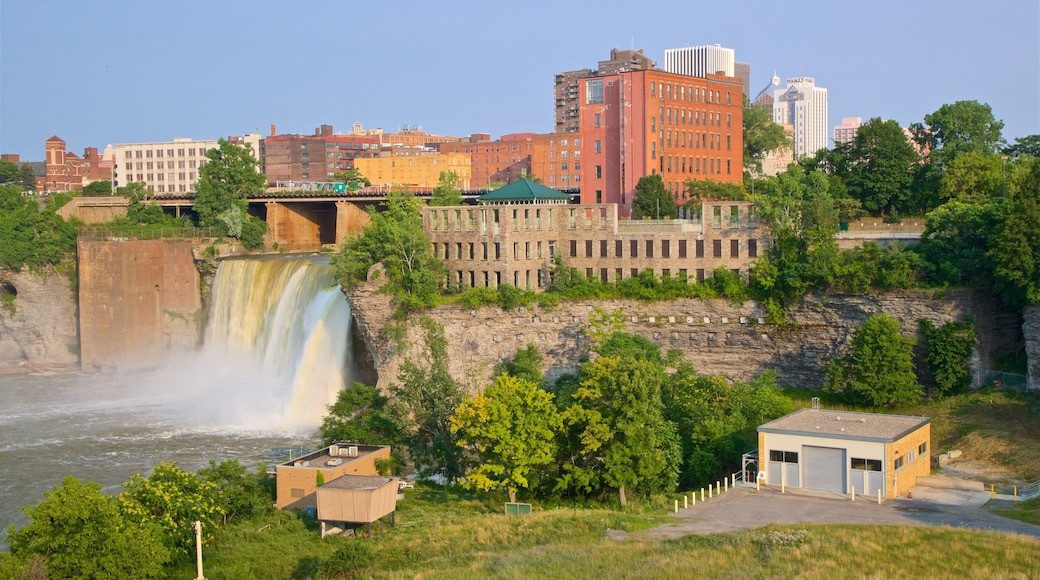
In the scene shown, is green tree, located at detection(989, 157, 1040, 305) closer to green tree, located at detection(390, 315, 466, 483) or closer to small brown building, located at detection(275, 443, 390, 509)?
green tree, located at detection(390, 315, 466, 483)

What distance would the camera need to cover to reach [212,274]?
3629 inches

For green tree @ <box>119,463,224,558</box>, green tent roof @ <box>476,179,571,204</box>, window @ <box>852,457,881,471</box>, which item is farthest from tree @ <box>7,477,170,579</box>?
green tent roof @ <box>476,179,571,204</box>

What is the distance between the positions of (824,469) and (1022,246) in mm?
16766

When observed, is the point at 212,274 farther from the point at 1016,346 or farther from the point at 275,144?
the point at 275,144

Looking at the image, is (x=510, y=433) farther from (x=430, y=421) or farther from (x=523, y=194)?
(x=523, y=194)

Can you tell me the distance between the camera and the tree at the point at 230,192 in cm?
9856

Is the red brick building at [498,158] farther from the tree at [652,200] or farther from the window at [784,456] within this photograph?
the window at [784,456]

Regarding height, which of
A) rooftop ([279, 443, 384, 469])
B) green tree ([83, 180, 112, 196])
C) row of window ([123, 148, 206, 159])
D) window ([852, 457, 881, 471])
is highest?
row of window ([123, 148, 206, 159])

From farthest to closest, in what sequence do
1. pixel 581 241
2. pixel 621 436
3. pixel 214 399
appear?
pixel 214 399, pixel 581 241, pixel 621 436

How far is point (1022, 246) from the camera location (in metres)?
56.0

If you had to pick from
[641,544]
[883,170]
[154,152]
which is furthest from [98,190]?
[641,544]

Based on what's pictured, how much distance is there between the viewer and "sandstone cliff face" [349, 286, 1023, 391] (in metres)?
59.8

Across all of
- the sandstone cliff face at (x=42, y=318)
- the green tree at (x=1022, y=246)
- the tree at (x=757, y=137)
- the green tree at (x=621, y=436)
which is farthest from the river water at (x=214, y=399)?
the tree at (x=757, y=137)

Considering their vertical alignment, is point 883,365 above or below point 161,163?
below
